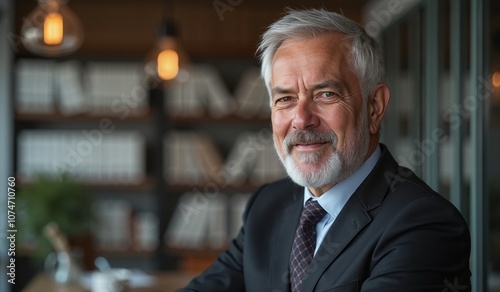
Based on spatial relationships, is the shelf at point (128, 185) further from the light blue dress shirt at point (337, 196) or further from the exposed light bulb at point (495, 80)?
the light blue dress shirt at point (337, 196)

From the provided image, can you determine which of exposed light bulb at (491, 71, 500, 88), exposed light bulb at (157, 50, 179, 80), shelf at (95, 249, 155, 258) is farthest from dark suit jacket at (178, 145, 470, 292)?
shelf at (95, 249, 155, 258)

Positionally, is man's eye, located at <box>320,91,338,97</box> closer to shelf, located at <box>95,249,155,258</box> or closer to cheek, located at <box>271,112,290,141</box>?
cheek, located at <box>271,112,290,141</box>

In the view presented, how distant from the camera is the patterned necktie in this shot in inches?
65.7

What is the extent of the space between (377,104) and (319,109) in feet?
0.65

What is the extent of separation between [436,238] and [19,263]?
464 cm

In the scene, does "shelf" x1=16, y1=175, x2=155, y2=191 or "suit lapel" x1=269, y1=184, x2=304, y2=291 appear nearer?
"suit lapel" x1=269, y1=184, x2=304, y2=291

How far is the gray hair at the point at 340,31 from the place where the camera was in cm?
167

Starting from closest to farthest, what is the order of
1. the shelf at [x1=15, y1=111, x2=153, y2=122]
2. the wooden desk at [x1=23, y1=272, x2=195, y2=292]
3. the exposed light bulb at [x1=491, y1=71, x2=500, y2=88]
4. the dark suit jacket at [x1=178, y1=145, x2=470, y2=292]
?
the dark suit jacket at [x1=178, y1=145, x2=470, y2=292] → the exposed light bulb at [x1=491, y1=71, x2=500, y2=88] → the wooden desk at [x1=23, y1=272, x2=195, y2=292] → the shelf at [x1=15, y1=111, x2=153, y2=122]

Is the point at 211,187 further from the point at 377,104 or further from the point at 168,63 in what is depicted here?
the point at 377,104

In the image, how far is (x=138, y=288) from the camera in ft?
11.9

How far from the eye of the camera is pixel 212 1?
535cm

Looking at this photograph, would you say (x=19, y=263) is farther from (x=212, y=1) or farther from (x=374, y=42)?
(x=374, y=42)

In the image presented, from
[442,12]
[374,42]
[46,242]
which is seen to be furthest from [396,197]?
[46,242]

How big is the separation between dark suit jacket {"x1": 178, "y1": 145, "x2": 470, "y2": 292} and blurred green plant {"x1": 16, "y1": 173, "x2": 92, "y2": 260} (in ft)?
7.91
